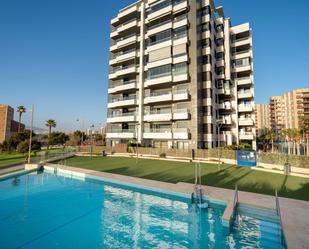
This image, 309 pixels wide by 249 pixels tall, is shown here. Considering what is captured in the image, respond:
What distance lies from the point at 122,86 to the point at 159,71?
970cm

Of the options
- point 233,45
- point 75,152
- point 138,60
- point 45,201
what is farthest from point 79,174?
point 233,45

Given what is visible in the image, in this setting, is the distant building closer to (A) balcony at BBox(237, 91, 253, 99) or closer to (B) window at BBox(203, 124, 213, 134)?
(B) window at BBox(203, 124, 213, 134)

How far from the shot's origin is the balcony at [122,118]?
35.4 metres

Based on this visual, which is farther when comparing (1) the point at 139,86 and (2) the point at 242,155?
(1) the point at 139,86

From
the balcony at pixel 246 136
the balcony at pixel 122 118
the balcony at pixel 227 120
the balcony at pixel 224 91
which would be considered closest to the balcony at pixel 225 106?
the balcony at pixel 227 120

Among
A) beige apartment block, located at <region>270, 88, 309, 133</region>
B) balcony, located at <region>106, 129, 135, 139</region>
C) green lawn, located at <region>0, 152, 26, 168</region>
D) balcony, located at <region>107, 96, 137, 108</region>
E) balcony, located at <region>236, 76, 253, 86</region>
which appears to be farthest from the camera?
beige apartment block, located at <region>270, 88, 309, 133</region>

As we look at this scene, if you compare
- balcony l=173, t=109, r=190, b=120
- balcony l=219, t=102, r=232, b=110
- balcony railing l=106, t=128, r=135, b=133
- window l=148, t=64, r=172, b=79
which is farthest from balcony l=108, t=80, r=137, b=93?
balcony l=219, t=102, r=232, b=110

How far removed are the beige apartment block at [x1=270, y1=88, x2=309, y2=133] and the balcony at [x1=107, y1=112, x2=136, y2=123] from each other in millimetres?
89244

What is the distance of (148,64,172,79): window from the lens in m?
31.6

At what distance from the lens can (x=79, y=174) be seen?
661 inches

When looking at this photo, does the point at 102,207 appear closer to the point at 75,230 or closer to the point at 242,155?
the point at 75,230

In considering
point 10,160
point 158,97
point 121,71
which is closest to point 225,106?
point 158,97

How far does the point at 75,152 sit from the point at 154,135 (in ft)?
58.4

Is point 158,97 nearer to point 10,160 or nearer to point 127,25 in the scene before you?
point 127,25
